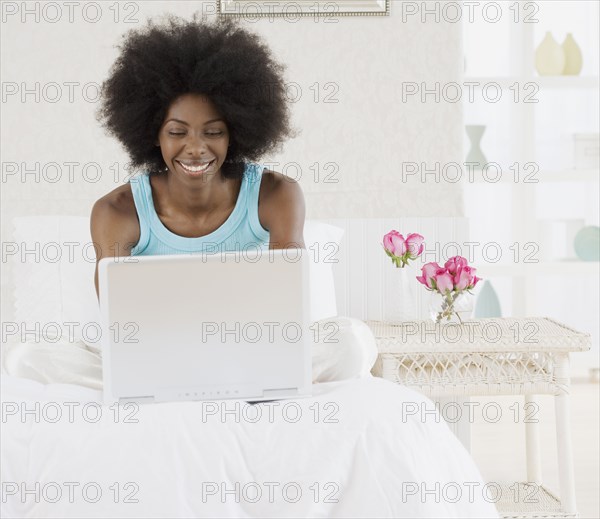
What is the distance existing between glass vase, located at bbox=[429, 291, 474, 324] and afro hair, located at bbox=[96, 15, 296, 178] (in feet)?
2.34

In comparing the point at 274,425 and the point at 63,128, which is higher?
the point at 63,128

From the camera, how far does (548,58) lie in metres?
4.11

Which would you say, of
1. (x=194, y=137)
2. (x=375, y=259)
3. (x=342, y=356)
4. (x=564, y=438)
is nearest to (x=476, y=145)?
(x=375, y=259)

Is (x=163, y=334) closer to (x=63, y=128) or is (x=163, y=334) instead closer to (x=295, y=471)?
(x=295, y=471)

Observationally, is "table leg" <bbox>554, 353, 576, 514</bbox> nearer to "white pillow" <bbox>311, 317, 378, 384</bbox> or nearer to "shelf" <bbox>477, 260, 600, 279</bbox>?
"white pillow" <bbox>311, 317, 378, 384</bbox>

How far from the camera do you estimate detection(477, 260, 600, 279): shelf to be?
4.10 meters

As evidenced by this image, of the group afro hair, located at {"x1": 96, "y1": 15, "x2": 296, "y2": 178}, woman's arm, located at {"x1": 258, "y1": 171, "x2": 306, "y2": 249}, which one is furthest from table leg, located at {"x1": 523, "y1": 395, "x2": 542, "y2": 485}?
afro hair, located at {"x1": 96, "y1": 15, "x2": 296, "y2": 178}

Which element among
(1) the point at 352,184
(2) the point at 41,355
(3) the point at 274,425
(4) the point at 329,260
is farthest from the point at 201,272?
(1) the point at 352,184

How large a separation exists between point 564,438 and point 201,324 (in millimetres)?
1310

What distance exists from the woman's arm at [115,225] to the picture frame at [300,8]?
96 cm

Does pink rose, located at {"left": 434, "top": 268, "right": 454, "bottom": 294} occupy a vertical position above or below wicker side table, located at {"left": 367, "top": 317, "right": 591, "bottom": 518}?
above

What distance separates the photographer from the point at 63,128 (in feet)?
10.4

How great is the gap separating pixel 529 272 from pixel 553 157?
54cm

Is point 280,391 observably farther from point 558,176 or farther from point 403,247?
point 558,176
